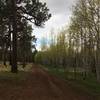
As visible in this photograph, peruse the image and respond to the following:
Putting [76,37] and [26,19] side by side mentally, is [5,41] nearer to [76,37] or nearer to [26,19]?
[26,19]

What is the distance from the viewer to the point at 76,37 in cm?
4209

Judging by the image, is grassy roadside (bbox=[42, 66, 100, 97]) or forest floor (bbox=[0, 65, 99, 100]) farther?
grassy roadside (bbox=[42, 66, 100, 97])

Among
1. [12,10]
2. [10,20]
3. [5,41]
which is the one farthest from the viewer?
[5,41]

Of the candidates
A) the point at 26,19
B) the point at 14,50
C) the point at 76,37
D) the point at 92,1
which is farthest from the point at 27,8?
the point at 76,37

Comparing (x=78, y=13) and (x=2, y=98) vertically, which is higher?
(x=78, y=13)

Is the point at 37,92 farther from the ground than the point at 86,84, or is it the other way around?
the point at 37,92

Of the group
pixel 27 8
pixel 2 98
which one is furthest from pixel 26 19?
pixel 2 98

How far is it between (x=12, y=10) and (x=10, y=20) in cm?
323

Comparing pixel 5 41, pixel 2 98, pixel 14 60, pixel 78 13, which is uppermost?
pixel 78 13

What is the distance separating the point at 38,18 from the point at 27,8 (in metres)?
1.60

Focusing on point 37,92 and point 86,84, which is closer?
point 37,92

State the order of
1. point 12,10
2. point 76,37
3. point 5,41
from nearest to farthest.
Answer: point 12,10, point 5,41, point 76,37

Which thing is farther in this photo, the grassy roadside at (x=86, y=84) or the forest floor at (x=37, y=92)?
the grassy roadside at (x=86, y=84)

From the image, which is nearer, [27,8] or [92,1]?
[92,1]
